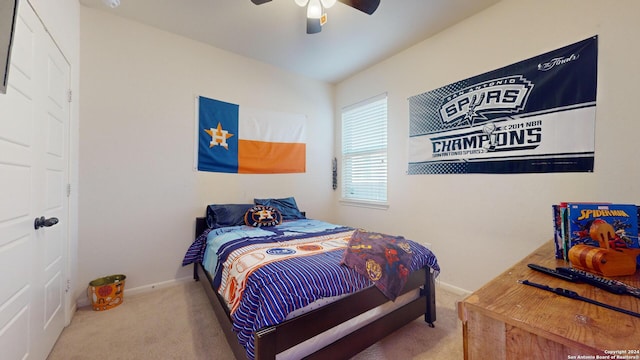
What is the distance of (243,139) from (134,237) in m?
1.64

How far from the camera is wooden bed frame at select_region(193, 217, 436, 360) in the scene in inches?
49.3

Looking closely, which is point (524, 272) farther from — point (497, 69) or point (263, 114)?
point (263, 114)

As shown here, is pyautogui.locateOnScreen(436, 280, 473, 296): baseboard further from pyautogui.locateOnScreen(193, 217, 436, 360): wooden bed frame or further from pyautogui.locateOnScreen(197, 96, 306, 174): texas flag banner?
pyautogui.locateOnScreen(197, 96, 306, 174): texas flag banner

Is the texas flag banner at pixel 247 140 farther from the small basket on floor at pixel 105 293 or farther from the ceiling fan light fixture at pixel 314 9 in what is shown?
the ceiling fan light fixture at pixel 314 9

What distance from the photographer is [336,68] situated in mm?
3555

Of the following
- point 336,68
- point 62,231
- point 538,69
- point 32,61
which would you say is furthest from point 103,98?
point 538,69

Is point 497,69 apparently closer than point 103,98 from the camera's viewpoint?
Yes

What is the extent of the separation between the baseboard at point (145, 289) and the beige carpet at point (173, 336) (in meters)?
0.12

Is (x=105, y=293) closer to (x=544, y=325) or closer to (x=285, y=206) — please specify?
(x=285, y=206)

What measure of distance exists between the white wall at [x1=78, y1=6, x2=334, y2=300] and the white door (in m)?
0.58

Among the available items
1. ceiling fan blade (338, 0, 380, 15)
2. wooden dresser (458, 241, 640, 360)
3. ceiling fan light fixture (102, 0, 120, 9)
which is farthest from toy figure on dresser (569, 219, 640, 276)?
ceiling fan light fixture (102, 0, 120, 9)

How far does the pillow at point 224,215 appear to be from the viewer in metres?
2.82

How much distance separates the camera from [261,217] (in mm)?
2869

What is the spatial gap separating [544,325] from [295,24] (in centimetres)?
292
